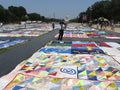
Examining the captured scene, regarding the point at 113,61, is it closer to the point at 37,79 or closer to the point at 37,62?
the point at 37,62

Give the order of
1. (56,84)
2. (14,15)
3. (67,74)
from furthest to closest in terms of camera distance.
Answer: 1. (14,15)
2. (67,74)
3. (56,84)

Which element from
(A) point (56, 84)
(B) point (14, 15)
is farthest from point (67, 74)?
(B) point (14, 15)

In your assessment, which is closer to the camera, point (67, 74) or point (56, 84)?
point (56, 84)

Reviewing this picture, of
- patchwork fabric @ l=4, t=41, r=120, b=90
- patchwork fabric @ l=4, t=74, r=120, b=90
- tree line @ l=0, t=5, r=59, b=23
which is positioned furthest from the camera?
tree line @ l=0, t=5, r=59, b=23

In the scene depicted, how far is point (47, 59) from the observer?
520 inches

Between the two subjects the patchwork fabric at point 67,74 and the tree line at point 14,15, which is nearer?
the patchwork fabric at point 67,74

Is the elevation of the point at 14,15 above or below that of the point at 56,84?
above

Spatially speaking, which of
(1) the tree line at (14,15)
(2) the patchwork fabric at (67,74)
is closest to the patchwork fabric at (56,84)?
(2) the patchwork fabric at (67,74)

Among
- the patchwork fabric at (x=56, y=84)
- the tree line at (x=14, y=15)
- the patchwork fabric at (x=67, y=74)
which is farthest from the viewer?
the tree line at (x=14, y=15)

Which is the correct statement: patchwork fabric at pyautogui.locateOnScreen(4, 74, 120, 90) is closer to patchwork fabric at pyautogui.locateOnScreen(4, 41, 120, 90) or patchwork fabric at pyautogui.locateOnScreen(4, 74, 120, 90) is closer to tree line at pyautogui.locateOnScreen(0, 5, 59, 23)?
patchwork fabric at pyautogui.locateOnScreen(4, 41, 120, 90)

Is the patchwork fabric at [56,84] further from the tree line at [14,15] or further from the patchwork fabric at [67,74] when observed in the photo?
the tree line at [14,15]

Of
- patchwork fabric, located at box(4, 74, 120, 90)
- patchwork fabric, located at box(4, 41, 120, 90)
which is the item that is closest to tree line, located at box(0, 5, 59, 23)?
patchwork fabric, located at box(4, 41, 120, 90)

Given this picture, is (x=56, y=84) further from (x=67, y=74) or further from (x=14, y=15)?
(x=14, y=15)

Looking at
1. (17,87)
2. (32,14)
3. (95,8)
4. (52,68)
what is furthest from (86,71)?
(32,14)
